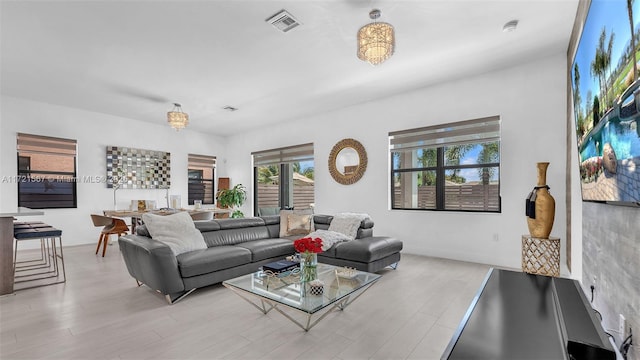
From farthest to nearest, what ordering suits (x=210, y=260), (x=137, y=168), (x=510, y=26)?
(x=137, y=168), (x=210, y=260), (x=510, y=26)

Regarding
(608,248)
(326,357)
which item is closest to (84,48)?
(326,357)

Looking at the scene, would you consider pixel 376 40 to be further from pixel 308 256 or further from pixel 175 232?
pixel 175 232

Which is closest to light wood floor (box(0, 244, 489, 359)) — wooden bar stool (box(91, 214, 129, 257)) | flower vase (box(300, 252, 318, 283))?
flower vase (box(300, 252, 318, 283))

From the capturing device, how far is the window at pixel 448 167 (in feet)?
14.3

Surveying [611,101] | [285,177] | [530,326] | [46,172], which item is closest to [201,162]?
[285,177]

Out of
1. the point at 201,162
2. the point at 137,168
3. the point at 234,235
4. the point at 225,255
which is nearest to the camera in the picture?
the point at 225,255

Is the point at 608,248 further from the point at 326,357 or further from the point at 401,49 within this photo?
the point at 401,49

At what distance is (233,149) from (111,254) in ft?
13.7

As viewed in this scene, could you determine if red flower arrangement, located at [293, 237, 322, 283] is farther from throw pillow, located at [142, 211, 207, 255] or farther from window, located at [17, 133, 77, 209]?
window, located at [17, 133, 77, 209]

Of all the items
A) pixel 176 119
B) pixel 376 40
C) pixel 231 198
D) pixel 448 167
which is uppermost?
pixel 376 40

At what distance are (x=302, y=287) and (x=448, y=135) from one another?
357 centimetres

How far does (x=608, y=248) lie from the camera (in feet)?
4.76

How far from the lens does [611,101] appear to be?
1.17 meters

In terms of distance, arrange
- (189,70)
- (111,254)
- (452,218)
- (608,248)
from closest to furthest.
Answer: (608,248) → (189,70) → (452,218) → (111,254)
